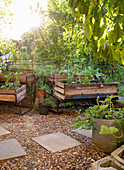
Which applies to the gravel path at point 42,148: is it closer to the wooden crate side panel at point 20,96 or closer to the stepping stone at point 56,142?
the stepping stone at point 56,142

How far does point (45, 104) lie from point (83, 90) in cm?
96

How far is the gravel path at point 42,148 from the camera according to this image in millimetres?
2135

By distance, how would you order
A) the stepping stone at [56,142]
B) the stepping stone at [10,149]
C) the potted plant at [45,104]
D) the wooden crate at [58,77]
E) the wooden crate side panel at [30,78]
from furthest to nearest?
1. the wooden crate side panel at [30,78]
2. the wooden crate at [58,77]
3. the potted plant at [45,104]
4. the stepping stone at [56,142]
5. the stepping stone at [10,149]

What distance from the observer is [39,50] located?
7.63 meters

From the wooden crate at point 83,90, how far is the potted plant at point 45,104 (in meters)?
0.27

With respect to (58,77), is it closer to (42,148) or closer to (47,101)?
(47,101)

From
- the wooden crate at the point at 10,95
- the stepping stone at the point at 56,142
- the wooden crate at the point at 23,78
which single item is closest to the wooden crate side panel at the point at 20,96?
the wooden crate at the point at 10,95

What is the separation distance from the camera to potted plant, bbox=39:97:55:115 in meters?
4.38

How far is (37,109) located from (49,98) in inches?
17.8

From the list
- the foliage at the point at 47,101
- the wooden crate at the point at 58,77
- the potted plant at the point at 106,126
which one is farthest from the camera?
the wooden crate at the point at 58,77

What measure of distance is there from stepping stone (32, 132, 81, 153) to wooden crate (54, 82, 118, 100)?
46.1 inches

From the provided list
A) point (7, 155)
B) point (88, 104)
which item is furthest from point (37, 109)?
point (7, 155)

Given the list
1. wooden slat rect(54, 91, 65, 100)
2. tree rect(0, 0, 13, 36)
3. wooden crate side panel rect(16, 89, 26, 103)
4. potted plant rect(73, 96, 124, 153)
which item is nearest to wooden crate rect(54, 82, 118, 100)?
wooden slat rect(54, 91, 65, 100)

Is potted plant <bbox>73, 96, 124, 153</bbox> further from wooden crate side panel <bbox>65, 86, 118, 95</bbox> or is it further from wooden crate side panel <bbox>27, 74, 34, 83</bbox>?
wooden crate side panel <bbox>27, 74, 34, 83</bbox>
